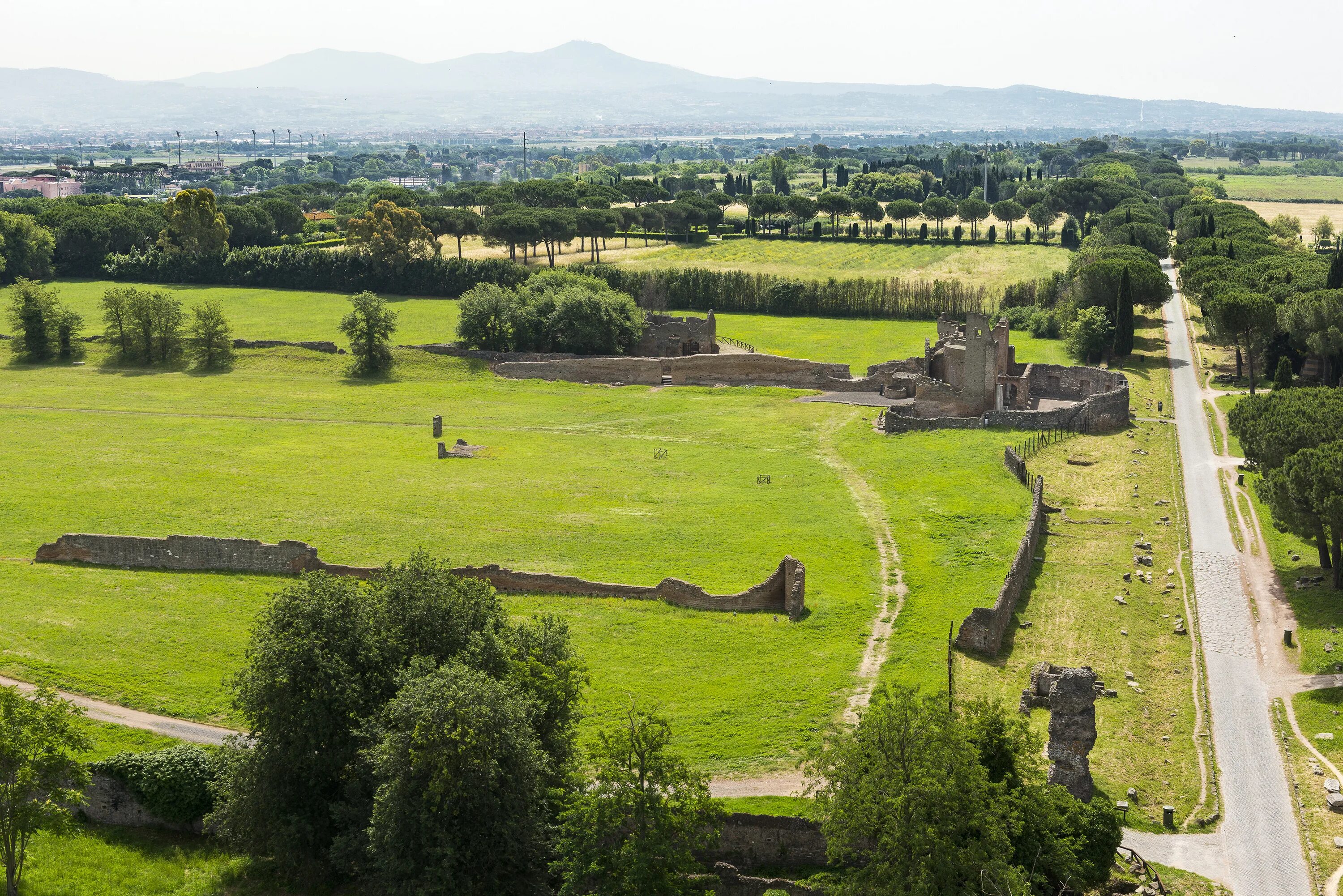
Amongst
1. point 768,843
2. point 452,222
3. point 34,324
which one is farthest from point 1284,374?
point 452,222

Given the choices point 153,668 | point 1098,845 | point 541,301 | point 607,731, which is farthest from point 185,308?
point 1098,845

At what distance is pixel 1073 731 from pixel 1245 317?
57.0 meters

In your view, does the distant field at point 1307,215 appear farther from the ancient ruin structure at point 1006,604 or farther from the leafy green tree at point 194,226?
the ancient ruin structure at point 1006,604

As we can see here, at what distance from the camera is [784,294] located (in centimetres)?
11550

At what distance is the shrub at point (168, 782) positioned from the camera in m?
30.8

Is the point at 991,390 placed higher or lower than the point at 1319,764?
higher

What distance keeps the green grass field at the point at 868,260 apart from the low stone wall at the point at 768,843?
9723 cm

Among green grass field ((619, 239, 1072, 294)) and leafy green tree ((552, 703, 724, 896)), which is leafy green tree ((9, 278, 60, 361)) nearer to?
green grass field ((619, 239, 1072, 294))

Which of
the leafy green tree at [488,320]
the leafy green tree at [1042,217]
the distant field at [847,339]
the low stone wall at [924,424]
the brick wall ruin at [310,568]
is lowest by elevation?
the brick wall ruin at [310,568]

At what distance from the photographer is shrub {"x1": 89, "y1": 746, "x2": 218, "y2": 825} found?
30.8 metres

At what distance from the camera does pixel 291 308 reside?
115 meters

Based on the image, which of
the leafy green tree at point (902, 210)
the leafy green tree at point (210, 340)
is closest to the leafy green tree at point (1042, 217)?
the leafy green tree at point (902, 210)

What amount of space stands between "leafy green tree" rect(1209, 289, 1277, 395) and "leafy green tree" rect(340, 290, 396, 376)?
55674 millimetres

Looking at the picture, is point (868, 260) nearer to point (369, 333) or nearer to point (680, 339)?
point (680, 339)
